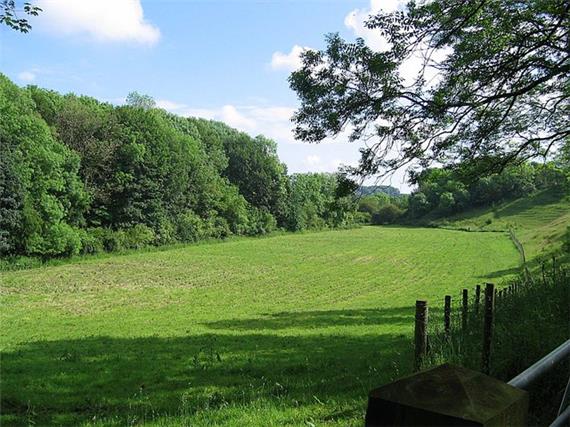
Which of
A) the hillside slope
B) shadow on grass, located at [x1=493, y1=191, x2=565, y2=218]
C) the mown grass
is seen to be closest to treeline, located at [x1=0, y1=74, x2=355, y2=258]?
the mown grass

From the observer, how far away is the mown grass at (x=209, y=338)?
8289mm

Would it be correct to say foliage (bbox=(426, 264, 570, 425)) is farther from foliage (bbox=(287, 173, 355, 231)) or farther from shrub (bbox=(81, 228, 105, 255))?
foliage (bbox=(287, 173, 355, 231))

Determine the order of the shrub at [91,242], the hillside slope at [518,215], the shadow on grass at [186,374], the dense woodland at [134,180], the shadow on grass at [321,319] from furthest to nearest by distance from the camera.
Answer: the hillside slope at [518,215] → the shrub at [91,242] → the dense woodland at [134,180] → the shadow on grass at [321,319] → the shadow on grass at [186,374]

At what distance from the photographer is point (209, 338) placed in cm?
1653

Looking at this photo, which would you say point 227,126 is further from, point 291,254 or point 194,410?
point 194,410

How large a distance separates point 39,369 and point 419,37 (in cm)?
1196

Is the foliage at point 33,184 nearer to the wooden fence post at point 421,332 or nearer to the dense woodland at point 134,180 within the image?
the dense woodland at point 134,180

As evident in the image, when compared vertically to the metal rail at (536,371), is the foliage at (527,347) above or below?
below

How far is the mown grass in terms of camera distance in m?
8.29

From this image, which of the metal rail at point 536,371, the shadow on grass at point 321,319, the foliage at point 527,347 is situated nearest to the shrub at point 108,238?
the shadow on grass at point 321,319

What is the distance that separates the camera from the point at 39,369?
12203mm

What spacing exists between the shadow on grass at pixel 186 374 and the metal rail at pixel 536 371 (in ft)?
13.8

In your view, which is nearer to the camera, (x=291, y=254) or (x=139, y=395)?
(x=139, y=395)

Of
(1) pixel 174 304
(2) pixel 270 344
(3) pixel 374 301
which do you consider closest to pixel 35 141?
(1) pixel 174 304
